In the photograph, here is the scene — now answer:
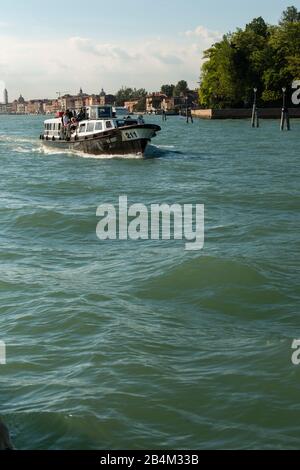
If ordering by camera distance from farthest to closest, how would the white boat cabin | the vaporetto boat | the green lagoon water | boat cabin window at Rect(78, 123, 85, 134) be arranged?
boat cabin window at Rect(78, 123, 85, 134) → the white boat cabin → the vaporetto boat → the green lagoon water

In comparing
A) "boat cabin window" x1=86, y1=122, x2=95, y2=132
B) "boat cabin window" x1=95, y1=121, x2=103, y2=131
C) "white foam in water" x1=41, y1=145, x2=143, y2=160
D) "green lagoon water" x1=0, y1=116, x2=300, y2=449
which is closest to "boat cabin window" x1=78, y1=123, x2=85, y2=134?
"boat cabin window" x1=86, y1=122, x2=95, y2=132

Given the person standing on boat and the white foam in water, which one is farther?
the person standing on boat

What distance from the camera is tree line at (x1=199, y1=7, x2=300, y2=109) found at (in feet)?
322

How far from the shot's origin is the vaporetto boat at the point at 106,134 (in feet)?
110

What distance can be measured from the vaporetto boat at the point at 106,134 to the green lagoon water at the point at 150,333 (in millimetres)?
16110

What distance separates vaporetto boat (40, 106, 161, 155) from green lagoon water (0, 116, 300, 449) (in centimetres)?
1611

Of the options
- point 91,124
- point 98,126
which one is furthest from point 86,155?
point 98,126

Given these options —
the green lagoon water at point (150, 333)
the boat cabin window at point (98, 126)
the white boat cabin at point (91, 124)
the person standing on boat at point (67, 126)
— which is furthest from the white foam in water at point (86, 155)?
the green lagoon water at point (150, 333)

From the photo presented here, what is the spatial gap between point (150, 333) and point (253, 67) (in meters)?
95.6

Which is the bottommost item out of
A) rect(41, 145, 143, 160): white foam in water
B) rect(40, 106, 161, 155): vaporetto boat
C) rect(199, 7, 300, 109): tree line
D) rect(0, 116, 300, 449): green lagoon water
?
rect(0, 116, 300, 449): green lagoon water

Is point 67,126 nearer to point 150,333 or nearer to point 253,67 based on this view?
point 150,333

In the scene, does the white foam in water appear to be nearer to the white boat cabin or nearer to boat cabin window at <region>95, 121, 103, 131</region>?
the white boat cabin

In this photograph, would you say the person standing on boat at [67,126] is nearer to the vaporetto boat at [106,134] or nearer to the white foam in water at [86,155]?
the vaporetto boat at [106,134]

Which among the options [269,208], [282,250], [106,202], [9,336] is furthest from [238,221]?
[9,336]
